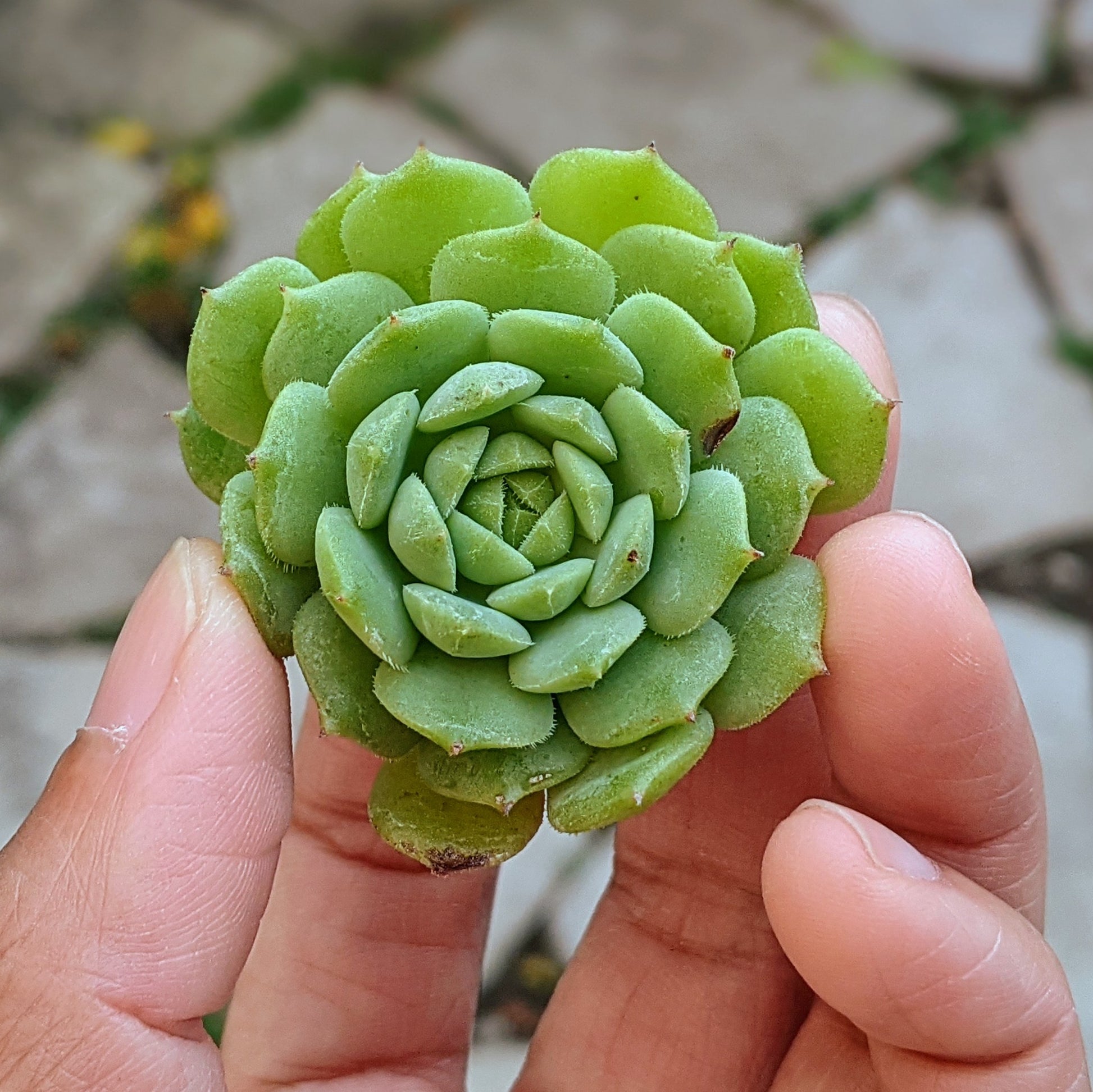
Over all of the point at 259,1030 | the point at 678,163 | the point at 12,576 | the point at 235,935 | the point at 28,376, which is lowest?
the point at 12,576

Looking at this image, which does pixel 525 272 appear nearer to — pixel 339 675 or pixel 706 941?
pixel 339 675

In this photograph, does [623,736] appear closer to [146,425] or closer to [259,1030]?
[259,1030]

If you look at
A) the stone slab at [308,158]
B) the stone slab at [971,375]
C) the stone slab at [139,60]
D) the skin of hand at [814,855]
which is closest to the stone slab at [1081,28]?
the stone slab at [971,375]

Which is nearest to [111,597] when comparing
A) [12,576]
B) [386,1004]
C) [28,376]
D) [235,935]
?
[12,576]

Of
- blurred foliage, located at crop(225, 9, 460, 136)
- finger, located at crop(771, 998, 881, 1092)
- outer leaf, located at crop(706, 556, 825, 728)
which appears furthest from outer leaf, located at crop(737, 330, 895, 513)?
blurred foliage, located at crop(225, 9, 460, 136)

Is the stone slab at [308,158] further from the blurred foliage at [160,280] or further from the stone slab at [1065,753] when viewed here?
the stone slab at [1065,753]

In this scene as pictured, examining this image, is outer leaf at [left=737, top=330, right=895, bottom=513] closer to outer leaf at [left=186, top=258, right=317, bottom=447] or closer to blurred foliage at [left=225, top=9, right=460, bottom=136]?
outer leaf at [left=186, top=258, right=317, bottom=447]

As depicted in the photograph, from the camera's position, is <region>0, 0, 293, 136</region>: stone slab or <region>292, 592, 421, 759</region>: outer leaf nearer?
<region>292, 592, 421, 759</region>: outer leaf
